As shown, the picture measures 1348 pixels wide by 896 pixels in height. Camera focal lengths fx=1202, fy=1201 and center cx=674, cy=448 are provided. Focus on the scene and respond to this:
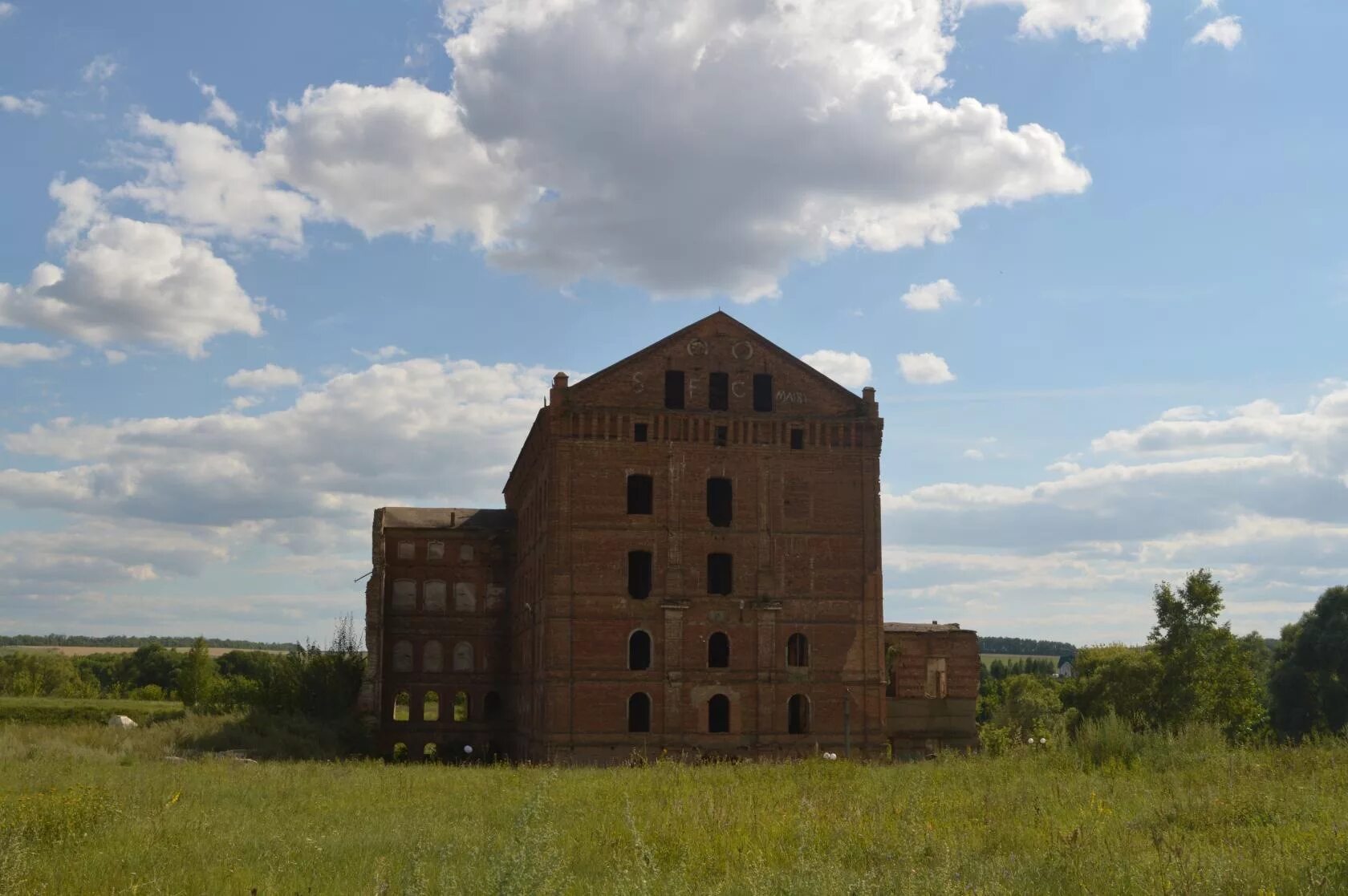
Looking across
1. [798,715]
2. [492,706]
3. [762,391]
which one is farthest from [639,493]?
[492,706]

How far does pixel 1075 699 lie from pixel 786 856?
163 feet

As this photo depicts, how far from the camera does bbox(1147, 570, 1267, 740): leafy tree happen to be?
151 feet

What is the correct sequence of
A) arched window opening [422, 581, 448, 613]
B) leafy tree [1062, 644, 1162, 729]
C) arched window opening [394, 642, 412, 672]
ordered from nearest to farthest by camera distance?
arched window opening [394, 642, 412, 672] → arched window opening [422, 581, 448, 613] → leafy tree [1062, 644, 1162, 729]

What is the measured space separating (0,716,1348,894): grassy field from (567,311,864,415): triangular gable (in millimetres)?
17302

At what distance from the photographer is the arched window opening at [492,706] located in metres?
46.2

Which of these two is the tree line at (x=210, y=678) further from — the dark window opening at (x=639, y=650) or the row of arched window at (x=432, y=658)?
the dark window opening at (x=639, y=650)

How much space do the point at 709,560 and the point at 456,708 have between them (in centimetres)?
1576

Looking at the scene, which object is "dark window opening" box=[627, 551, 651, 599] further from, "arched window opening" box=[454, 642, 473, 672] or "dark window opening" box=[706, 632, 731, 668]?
"arched window opening" box=[454, 642, 473, 672]

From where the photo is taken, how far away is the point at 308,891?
987 centimetres

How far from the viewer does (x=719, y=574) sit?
3644 cm

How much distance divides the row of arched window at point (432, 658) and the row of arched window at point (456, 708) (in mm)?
934

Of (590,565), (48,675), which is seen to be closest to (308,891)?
(590,565)

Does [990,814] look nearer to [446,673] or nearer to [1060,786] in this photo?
[1060,786]

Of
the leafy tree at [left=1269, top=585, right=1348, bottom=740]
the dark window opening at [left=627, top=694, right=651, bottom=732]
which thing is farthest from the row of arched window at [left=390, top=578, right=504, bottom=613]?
the leafy tree at [left=1269, top=585, right=1348, bottom=740]
